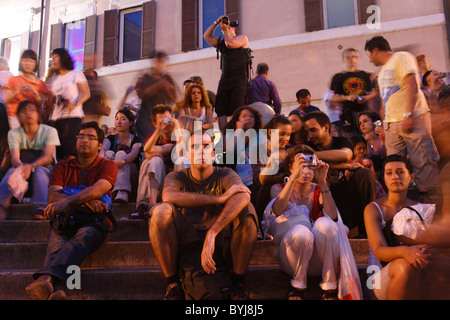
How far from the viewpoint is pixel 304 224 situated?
286cm

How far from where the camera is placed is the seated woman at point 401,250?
7.59 feet

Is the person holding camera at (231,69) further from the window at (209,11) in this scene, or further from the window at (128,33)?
the window at (128,33)

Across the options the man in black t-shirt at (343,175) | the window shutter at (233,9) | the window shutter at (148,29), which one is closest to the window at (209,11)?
the window shutter at (233,9)

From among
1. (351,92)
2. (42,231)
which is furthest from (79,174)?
(351,92)

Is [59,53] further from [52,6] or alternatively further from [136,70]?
[52,6]

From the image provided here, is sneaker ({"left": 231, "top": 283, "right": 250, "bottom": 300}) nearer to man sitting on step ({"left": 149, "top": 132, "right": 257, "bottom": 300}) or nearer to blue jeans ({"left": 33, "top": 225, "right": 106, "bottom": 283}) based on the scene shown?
man sitting on step ({"left": 149, "top": 132, "right": 257, "bottom": 300})

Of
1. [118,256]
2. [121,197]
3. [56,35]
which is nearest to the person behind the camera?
[118,256]

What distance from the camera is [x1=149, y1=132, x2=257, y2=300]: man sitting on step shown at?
2652 mm

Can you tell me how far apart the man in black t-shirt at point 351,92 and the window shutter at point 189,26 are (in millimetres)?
4760

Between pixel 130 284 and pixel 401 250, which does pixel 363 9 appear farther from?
pixel 130 284

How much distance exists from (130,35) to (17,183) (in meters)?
6.97

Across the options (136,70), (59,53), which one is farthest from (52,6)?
(59,53)

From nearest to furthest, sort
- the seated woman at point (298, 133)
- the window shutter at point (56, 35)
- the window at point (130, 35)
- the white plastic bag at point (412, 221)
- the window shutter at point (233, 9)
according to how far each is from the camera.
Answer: the white plastic bag at point (412, 221) < the seated woman at point (298, 133) < the window shutter at point (233, 9) < the window shutter at point (56, 35) < the window at point (130, 35)

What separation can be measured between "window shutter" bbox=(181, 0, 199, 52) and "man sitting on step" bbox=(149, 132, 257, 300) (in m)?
7.03
